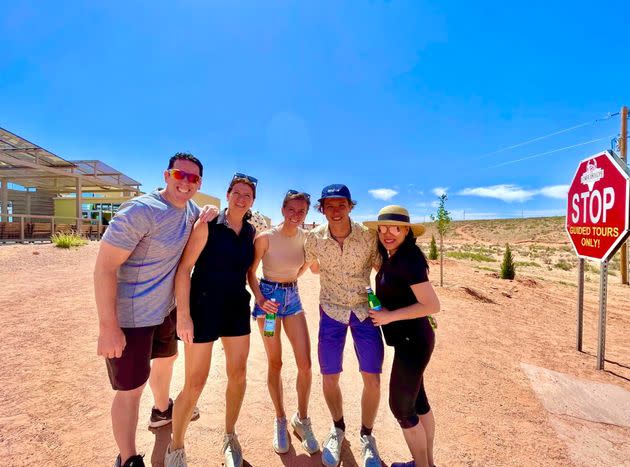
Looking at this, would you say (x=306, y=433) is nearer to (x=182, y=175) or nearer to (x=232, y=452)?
(x=232, y=452)

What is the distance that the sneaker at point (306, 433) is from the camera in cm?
256

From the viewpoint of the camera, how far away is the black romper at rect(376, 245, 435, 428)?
206cm

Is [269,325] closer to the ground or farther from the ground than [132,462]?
farther from the ground

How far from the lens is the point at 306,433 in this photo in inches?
104

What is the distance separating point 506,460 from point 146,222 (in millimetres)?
3502

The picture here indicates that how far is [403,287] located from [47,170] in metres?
18.5

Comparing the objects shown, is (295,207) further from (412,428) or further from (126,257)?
(412,428)

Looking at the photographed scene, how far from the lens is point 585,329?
6.34m

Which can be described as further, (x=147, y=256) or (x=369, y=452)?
(x=369, y=452)

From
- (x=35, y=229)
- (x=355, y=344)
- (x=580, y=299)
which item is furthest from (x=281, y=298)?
(x=35, y=229)

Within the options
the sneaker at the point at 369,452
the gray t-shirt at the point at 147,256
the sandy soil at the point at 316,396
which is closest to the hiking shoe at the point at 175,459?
the sandy soil at the point at 316,396

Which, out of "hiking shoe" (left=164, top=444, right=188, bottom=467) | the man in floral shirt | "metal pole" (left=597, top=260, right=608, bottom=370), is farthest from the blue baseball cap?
"metal pole" (left=597, top=260, right=608, bottom=370)

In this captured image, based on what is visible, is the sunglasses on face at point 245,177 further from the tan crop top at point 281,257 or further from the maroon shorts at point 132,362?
the maroon shorts at point 132,362

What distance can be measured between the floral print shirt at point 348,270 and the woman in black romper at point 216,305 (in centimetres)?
70
